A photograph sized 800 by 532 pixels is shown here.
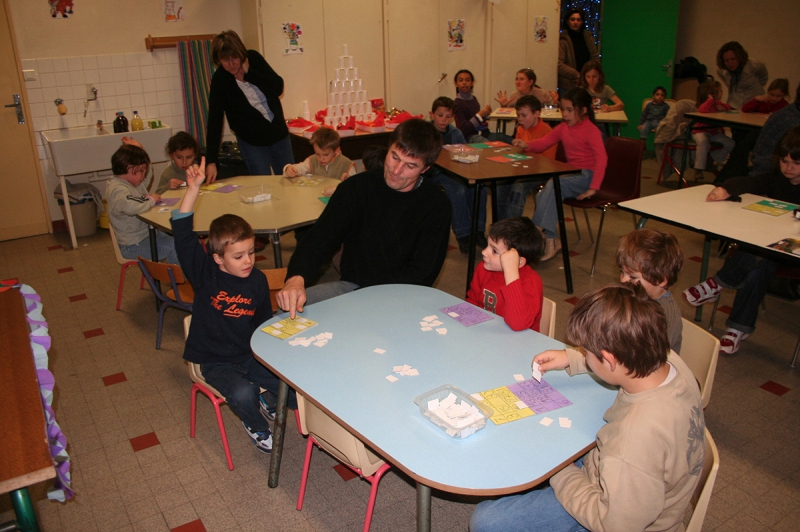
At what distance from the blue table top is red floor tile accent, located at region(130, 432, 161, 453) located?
41.8 inches

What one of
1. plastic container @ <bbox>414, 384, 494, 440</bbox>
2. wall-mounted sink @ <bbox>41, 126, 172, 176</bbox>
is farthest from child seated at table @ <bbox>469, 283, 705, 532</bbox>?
wall-mounted sink @ <bbox>41, 126, 172, 176</bbox>

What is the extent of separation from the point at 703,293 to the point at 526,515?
2.61m

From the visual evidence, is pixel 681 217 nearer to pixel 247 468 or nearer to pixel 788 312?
pixel 788 312

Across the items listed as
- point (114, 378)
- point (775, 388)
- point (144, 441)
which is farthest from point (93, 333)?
point (775, 388)

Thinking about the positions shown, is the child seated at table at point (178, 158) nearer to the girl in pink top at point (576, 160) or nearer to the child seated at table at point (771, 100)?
the girl in pink top at point (576, 160)

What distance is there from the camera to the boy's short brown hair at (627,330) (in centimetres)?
150

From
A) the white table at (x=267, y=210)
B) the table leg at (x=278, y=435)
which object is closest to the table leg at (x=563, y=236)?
the white table at (x=267, y=210)

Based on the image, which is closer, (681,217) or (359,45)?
(681,217)

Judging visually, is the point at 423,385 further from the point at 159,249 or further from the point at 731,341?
the point at 159,249

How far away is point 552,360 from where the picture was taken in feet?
6.32

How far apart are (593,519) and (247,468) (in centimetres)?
166

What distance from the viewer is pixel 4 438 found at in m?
1.52

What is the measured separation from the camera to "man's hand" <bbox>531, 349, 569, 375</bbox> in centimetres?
192

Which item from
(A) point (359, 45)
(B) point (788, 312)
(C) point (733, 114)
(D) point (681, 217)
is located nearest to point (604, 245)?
(B) point (788, 312)
